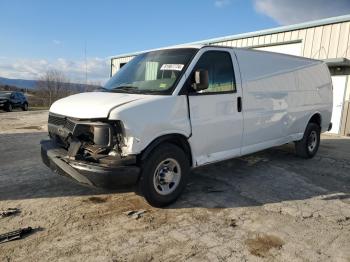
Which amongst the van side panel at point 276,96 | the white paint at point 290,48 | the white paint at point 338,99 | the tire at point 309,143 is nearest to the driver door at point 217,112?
the van side panel at point 276,96

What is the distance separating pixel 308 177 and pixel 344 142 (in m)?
5.67

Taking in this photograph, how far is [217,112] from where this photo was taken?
16.5ft

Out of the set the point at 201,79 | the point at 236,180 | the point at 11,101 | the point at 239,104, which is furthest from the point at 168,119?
the point at 11,101

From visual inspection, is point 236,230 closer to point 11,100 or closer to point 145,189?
point 145,189

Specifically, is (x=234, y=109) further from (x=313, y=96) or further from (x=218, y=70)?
(x=313, y=96)

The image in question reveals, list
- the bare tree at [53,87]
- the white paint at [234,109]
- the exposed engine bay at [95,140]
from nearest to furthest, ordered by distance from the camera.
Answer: the exposed engine bay at [95,140], the white paint at [234,109], the bare tree at [53,87]

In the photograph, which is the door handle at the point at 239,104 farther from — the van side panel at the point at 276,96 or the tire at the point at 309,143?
the tire at the point at 309,143

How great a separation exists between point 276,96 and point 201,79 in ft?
7.71

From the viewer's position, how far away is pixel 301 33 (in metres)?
13.4

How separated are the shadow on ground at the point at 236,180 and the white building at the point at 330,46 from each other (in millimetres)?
4934

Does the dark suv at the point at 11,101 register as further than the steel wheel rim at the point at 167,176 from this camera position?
Yes

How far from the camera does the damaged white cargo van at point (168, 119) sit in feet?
13.1

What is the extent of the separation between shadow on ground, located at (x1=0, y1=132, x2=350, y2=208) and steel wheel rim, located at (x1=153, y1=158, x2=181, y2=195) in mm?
281

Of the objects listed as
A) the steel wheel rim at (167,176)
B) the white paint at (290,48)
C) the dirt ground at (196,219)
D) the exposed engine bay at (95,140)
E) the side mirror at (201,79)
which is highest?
the white paint at (290,48)
